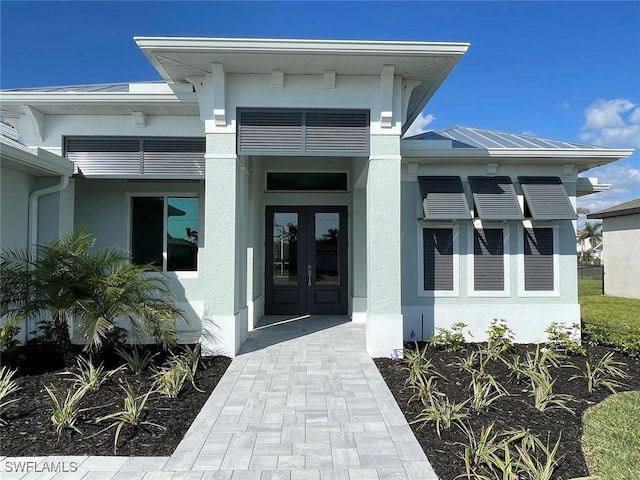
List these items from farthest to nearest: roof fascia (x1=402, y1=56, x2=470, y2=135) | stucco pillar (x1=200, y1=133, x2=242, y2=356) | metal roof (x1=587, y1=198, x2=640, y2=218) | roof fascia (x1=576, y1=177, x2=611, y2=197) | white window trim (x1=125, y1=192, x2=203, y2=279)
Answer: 1. metal roof (x1=587, y1=198, x2=640, y2=218)
2. white window trim (x1=125, y1=192, x2=203, y2=279)
3. roof fascia (x1=576, y1=177, x2=611, y2=197)
4. stucco pillar (x1=200, y1=133, x2=242, y2=356)
5. roof fascia (x1=402, y1=56, x2=470, y2=135)

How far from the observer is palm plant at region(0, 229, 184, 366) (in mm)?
4793

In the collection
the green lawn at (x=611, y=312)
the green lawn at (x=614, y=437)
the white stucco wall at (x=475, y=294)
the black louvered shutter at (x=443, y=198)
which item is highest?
the black louvered shutter at (x=443, y=198)

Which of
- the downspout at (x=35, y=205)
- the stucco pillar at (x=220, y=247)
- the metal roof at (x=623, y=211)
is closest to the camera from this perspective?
the stucco pillar at (x=220, y=247)

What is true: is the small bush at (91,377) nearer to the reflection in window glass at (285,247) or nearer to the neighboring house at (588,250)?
the reflection in window glass at (285,247)

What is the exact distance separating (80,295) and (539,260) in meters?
7.53

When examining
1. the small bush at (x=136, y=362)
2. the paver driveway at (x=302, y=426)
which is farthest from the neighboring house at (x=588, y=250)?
the small bush at (x=136, y=362)

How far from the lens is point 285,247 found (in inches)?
364

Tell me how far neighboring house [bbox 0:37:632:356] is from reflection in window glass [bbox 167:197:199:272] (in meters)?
0.02

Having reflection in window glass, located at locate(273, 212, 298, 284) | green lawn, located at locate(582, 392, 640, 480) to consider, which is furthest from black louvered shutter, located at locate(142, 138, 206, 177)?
green lawn, located at locate(582, 392, 640, 480)

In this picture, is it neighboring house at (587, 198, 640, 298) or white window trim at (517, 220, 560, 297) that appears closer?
white window trim at (517, 220, 560, 297)

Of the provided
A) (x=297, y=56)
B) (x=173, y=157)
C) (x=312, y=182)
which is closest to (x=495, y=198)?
(x=312, y=182)

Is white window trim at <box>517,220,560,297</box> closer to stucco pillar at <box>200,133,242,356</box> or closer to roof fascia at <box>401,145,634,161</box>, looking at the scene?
roof fascia at <box>401,145,634,161</box>

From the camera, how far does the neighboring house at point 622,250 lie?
588 inches

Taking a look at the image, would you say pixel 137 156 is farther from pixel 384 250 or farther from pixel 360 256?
pixel 360 256
